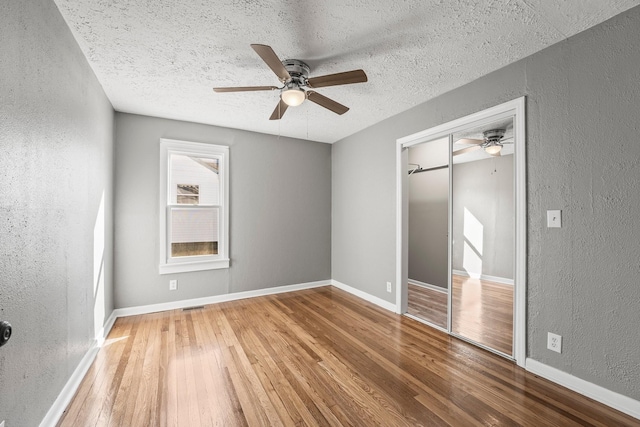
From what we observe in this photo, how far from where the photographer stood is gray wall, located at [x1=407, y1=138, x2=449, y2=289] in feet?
13.8

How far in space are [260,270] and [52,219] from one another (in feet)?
9.48

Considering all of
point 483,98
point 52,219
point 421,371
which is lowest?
point 421,371

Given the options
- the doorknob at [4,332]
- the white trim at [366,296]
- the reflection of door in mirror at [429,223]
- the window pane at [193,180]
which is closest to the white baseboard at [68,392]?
the doorknob at [4,332]

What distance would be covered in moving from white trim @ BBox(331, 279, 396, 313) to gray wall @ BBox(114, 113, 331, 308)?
0.33 metres

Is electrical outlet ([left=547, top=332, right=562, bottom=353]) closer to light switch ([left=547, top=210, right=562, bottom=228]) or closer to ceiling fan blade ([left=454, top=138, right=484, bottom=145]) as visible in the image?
light switch ([left=547, top=210, right=562, bottom=228])

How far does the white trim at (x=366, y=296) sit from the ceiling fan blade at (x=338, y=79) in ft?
9.19

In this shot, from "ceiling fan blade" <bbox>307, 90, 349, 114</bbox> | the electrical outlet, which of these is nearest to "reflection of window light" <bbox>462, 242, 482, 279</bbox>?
the electrical outlet

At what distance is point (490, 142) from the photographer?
2.69m

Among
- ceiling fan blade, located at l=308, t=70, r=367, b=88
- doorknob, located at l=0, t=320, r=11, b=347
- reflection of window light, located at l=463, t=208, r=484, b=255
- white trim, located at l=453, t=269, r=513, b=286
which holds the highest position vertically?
ceiling fan blade, located at l=308, t=70, r=367, b=88

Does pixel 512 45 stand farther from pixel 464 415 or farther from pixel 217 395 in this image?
pixel 217 395

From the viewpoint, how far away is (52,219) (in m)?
1.67

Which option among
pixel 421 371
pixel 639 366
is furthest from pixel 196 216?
pixel 639 366

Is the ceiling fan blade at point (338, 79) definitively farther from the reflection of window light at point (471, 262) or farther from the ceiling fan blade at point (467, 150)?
the reflection of window light at point (471, 262)

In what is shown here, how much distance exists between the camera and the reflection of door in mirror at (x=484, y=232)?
256 centimetres
